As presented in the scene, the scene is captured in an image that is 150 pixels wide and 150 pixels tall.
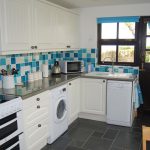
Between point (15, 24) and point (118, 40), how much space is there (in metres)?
2.34

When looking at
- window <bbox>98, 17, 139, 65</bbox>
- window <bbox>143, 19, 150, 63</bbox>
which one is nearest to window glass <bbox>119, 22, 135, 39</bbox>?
window <bbox>98, 17, 139, 65</bbox>

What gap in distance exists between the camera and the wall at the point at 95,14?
12.8 ft

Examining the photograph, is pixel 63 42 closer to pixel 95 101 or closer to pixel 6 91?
pixel 95 101

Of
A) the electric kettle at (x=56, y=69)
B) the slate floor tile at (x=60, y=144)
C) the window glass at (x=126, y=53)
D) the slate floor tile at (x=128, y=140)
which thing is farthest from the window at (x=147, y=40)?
the slate floor tile at (x=60, y=144)

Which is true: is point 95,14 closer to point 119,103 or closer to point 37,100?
point 119,103

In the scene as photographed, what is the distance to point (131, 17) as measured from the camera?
396 cm

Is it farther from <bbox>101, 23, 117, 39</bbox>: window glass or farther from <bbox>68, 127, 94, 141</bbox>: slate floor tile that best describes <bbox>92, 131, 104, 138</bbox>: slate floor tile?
<bbox>101, 23, 117, 39</bbox>: window glass

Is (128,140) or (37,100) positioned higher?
(37,100)

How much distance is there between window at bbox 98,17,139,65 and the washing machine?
1494 mm

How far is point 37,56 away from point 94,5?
62.7 inches

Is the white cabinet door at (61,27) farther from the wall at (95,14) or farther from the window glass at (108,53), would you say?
the window glass at (108,53)

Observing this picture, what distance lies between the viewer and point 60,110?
3299 millimetres

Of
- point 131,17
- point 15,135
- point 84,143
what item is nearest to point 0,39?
point 15,135

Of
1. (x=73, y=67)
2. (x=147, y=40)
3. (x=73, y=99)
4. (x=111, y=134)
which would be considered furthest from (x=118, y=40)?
(x=111, y=134)
